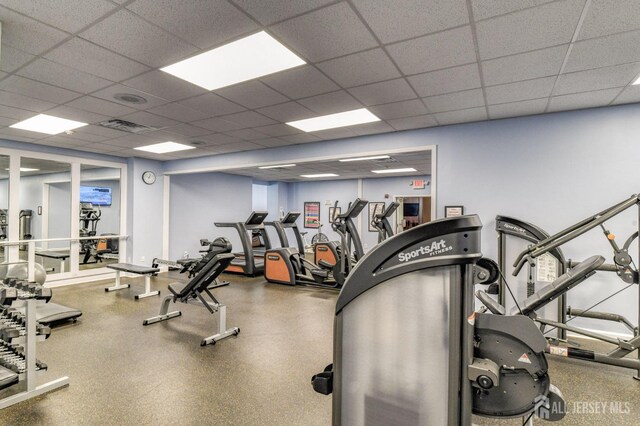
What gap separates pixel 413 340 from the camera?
128cm

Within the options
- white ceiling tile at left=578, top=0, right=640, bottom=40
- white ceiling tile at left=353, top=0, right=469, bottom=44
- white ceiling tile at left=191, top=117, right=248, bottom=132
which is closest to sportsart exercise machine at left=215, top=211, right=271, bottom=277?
white ceiling tile at left=191, top=117, right=248, bottom=132

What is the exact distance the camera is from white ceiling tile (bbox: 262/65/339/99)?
2.88 metres

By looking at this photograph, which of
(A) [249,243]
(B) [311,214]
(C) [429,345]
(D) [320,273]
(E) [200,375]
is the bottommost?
(E) [200,375]

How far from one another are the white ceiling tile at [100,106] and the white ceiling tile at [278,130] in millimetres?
1684

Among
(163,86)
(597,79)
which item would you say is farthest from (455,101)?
(163,86)

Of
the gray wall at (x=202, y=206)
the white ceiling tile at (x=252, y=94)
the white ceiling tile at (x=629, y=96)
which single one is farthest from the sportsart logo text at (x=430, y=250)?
the gray wall at (x=202, y=206)

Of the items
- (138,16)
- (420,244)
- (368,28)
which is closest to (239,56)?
(138,16)

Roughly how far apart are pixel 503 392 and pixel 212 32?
2.69 metres

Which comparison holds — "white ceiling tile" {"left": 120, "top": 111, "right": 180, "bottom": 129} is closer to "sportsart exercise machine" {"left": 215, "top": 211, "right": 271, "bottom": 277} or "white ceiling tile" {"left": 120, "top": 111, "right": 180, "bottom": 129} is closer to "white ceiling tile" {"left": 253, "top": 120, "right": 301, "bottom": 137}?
"white ceiling tile" {"left": 253, "top": 120, "right": 301, "bottom": 137}

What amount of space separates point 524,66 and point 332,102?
6.03 ft

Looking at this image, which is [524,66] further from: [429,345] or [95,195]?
[95,195]

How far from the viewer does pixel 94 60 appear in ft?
8.72

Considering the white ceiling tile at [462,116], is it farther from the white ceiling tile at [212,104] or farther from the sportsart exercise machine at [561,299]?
the white ceiling tile at [212,104]

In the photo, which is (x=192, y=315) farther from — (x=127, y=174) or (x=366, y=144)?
(x=127, y=174)
